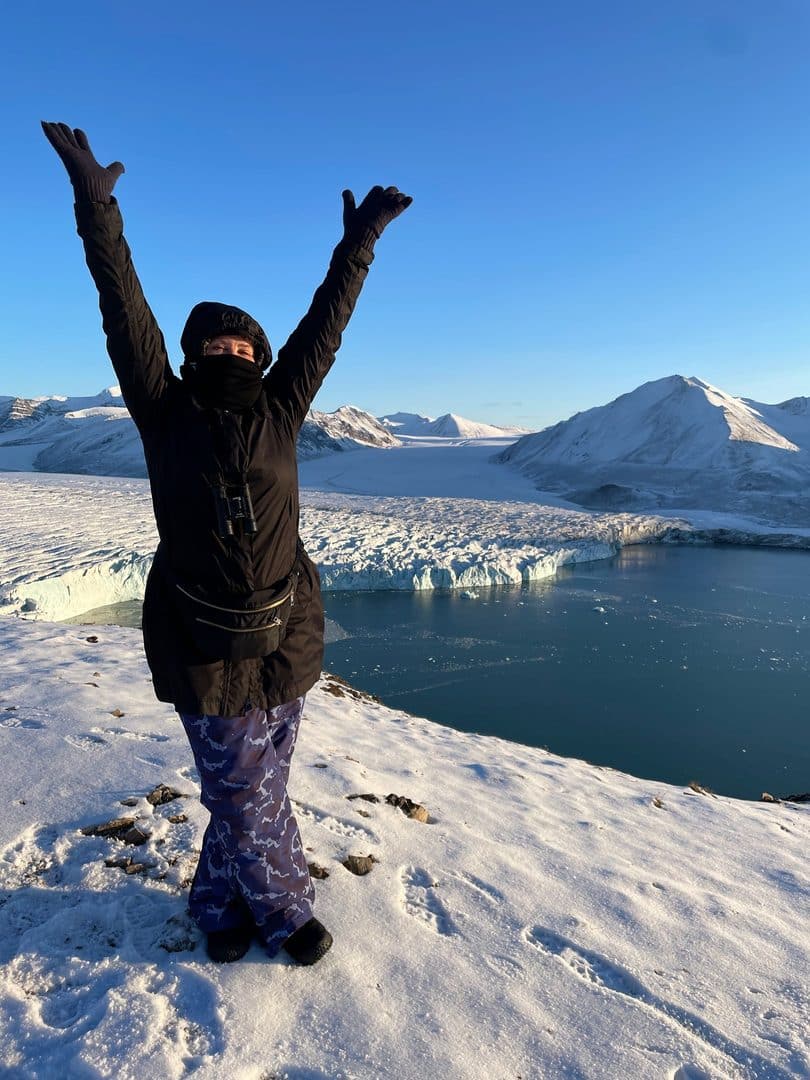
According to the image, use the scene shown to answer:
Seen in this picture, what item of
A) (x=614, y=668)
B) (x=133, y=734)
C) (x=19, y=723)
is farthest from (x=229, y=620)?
(x=614, y=668)

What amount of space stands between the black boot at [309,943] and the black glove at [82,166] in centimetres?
219

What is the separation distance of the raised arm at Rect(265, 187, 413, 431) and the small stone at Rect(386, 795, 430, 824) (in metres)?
2.11

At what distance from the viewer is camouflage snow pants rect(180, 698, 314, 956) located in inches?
77.5

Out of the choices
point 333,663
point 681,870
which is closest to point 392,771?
point 681,870

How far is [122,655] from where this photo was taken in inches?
240

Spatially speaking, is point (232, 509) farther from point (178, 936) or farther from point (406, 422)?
point (406, 422)

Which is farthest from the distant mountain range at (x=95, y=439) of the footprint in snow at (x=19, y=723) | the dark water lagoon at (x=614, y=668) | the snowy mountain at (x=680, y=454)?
the footprint in snow at (x=19, y=723)

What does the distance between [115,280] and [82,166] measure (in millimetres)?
287

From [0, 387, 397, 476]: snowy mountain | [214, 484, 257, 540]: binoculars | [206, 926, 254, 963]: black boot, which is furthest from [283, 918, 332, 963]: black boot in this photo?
[0, 387, 397, 476]: snowy mountain

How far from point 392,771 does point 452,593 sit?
471 inches

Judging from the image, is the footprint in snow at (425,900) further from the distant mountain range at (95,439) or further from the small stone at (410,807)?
the distant mountain range at (95,439)

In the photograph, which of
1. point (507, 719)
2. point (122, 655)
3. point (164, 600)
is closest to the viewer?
point (164, 600)

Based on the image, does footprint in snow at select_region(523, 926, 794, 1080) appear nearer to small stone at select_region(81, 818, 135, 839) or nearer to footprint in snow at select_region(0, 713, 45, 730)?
small stone at select_region(81, 818, 135, 839)

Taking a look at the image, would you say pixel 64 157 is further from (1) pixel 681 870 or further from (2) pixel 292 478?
(1) pixel 681 870
